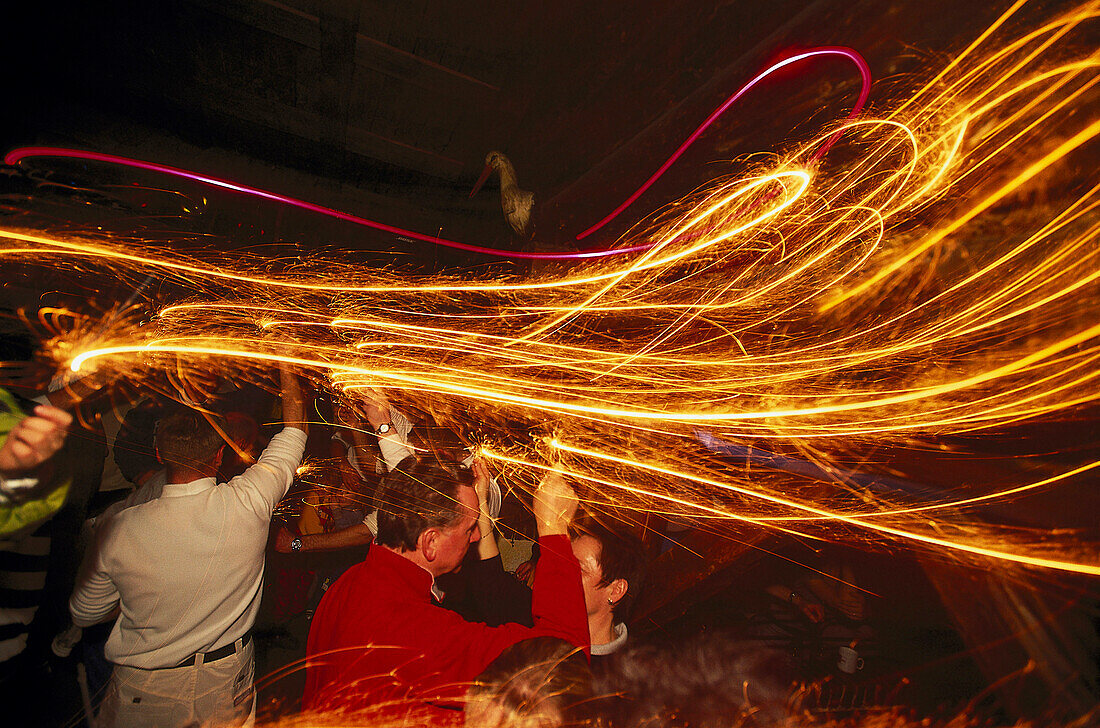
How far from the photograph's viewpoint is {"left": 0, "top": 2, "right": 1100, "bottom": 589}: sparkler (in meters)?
2.40

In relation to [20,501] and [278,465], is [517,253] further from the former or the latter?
[20,501]

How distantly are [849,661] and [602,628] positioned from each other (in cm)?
236

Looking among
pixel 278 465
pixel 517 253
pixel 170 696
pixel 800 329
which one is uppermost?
pixel 517 253

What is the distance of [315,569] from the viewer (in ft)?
7.47

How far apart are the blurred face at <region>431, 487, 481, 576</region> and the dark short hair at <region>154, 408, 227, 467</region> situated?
89 cm

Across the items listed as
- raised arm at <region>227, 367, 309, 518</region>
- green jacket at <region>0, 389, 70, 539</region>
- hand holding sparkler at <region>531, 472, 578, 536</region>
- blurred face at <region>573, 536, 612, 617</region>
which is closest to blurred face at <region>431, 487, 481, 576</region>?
hand holding sparkler at <region>531, 472, 578, 536</region>

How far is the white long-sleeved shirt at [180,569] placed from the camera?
5.35ft

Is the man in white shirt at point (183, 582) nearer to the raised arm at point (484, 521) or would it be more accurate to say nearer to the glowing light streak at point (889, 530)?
the raised arm at point (484, 521)

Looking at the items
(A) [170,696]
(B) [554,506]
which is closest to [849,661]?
(B) [554,506]

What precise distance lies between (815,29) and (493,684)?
3.51 m

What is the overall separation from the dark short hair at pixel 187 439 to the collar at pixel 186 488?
64 millimetres

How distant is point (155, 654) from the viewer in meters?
1.72

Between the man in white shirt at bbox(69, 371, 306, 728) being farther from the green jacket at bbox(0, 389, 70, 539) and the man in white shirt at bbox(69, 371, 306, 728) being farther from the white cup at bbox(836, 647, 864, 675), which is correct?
the white cup at bbox(836, 647, 864, 675)

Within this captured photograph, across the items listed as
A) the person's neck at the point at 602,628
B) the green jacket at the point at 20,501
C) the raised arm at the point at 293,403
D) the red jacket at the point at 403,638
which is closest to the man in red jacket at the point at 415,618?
the red jacket at the point at 403,638
